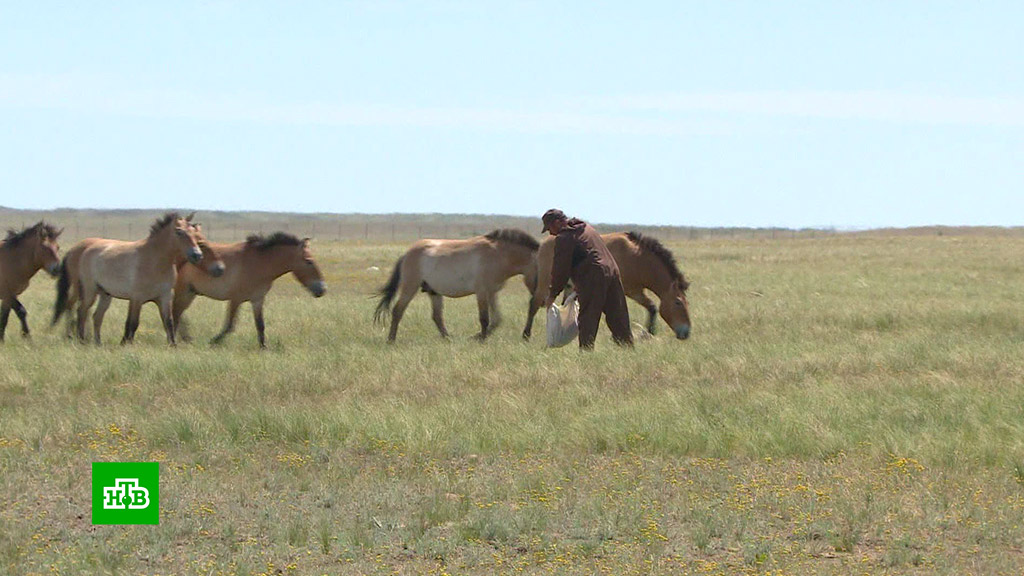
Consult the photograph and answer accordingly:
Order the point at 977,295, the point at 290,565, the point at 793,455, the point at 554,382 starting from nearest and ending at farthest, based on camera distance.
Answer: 1. the point at 290,565
2. the point at 793,455
3. the point at 554,382
4. the point at 977,295

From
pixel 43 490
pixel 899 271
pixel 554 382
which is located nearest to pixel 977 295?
pixel 899 271

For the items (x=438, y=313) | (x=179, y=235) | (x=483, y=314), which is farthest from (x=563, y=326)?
(x=179, y=235)

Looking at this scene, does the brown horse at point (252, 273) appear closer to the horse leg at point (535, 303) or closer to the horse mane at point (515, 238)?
the horse mane at point (515, 238)

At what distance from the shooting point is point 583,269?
517 inches

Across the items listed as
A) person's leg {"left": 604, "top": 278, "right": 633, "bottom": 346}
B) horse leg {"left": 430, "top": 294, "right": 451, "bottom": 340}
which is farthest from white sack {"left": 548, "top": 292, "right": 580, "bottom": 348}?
horse leg {"left": 430, "top": 294, "right": 451, "bottom": 340}

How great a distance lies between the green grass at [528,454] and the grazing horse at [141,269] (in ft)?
1.96

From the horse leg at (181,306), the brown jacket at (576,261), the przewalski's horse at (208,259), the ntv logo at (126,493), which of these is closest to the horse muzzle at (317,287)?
the przewalski's horse at (208,259)

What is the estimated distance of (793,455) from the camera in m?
8.38

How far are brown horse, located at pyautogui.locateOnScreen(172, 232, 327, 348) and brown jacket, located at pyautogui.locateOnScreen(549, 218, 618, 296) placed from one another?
172 inches

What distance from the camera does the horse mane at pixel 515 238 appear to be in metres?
17.0

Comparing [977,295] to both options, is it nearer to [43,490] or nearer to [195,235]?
[195,235]

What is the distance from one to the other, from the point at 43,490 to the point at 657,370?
6343 mm

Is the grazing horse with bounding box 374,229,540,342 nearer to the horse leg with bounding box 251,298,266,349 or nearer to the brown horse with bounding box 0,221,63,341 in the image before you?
the horse leg with bounding box 251,298,266,349

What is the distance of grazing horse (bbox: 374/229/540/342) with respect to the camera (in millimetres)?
16984
